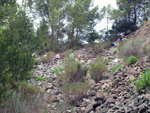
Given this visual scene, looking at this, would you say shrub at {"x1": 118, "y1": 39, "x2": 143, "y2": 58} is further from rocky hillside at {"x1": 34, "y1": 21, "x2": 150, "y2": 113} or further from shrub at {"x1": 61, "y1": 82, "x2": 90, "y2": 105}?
shrub at {"x1": 61, "y1": 82, "x2": 90, "y2": 105}

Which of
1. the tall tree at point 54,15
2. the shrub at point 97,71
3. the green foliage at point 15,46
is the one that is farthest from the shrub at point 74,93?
the tall tree at point 54,15

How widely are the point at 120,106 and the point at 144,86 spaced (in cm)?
73

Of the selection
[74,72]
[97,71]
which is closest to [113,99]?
[97,71]

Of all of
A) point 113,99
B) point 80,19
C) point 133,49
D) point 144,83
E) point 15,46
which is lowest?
point 113,99

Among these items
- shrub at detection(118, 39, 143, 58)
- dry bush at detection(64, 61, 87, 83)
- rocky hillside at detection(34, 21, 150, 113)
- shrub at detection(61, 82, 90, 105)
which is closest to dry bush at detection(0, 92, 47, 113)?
rocky hillside at detection(34, 21, 150, 113)

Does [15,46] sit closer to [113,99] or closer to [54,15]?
[113,99]

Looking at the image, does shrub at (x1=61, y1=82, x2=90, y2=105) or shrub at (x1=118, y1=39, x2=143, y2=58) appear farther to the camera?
shrub at (x1=118, y1=39, x2=143, y2=58)

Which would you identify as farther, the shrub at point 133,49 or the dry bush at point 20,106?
the shrub at point 133,49

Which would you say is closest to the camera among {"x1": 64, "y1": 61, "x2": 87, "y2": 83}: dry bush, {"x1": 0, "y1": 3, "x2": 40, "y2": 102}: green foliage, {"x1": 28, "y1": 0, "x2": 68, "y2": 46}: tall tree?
{"x1": 0, "y1": 3, "x2": 40, "y2": 102}: green foliage

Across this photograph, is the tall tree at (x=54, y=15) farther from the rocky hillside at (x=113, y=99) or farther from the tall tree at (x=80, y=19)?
the rocky hillside at (x=113, y=99)

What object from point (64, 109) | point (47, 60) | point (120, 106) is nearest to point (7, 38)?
point (64, 109)

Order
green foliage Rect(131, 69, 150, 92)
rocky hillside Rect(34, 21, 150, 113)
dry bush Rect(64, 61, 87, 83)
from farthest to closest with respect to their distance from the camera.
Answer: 1. dry bush Rect(64, 61, 87, 83)
2. green foliage Rect(131, 69, 150, 92)
3. rocky hillside Rect(34, 21, 150, 113)

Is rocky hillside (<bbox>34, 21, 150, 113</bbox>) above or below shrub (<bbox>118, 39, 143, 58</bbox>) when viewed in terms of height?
below

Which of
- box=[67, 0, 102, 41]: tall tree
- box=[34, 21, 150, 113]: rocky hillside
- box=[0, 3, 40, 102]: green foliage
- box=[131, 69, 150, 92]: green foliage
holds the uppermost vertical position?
box=[67, 0, 102, 41]: tall tree
